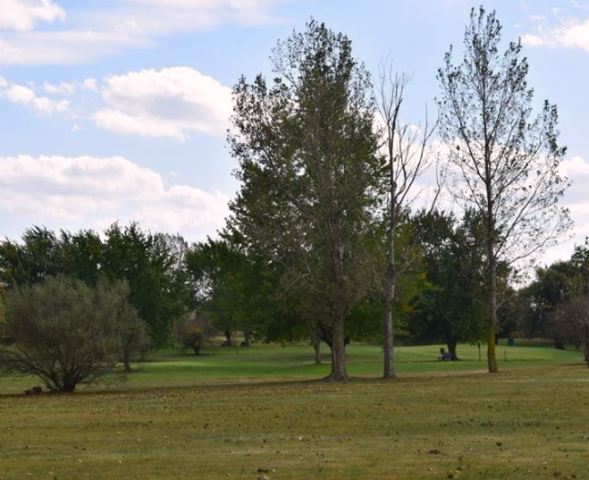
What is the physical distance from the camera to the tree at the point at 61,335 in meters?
40.1

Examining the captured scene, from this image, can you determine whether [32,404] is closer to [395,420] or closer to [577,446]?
[395,420]

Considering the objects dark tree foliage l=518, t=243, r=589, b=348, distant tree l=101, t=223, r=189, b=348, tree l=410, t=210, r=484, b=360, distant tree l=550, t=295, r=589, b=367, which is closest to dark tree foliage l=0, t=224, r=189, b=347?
distant tree l=101, t=223, r=189, b=348

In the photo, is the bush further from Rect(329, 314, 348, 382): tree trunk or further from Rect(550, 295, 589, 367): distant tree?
Rect(329, 314, 348, 382): tree trunk

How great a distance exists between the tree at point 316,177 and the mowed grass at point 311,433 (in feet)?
26.5

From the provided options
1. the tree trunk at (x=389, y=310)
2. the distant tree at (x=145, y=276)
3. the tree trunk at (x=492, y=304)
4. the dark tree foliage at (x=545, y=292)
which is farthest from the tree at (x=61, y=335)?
the dark tree foliage at (x=545, y=292)

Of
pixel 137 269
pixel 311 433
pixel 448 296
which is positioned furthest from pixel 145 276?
pixel 311 433

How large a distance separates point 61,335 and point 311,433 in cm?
2140

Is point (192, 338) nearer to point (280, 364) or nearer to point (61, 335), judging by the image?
point (280, 364)

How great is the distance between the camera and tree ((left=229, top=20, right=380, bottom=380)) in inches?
1746

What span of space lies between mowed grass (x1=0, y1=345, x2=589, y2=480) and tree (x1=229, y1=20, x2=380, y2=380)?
318 inches

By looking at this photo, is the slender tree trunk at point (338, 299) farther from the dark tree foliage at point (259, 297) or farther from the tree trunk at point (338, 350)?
the dark tree foliage at point (259, 297)

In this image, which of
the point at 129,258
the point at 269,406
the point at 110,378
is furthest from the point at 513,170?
the point at 129,258

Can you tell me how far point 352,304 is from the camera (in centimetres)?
4494

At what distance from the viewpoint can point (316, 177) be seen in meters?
44.7
